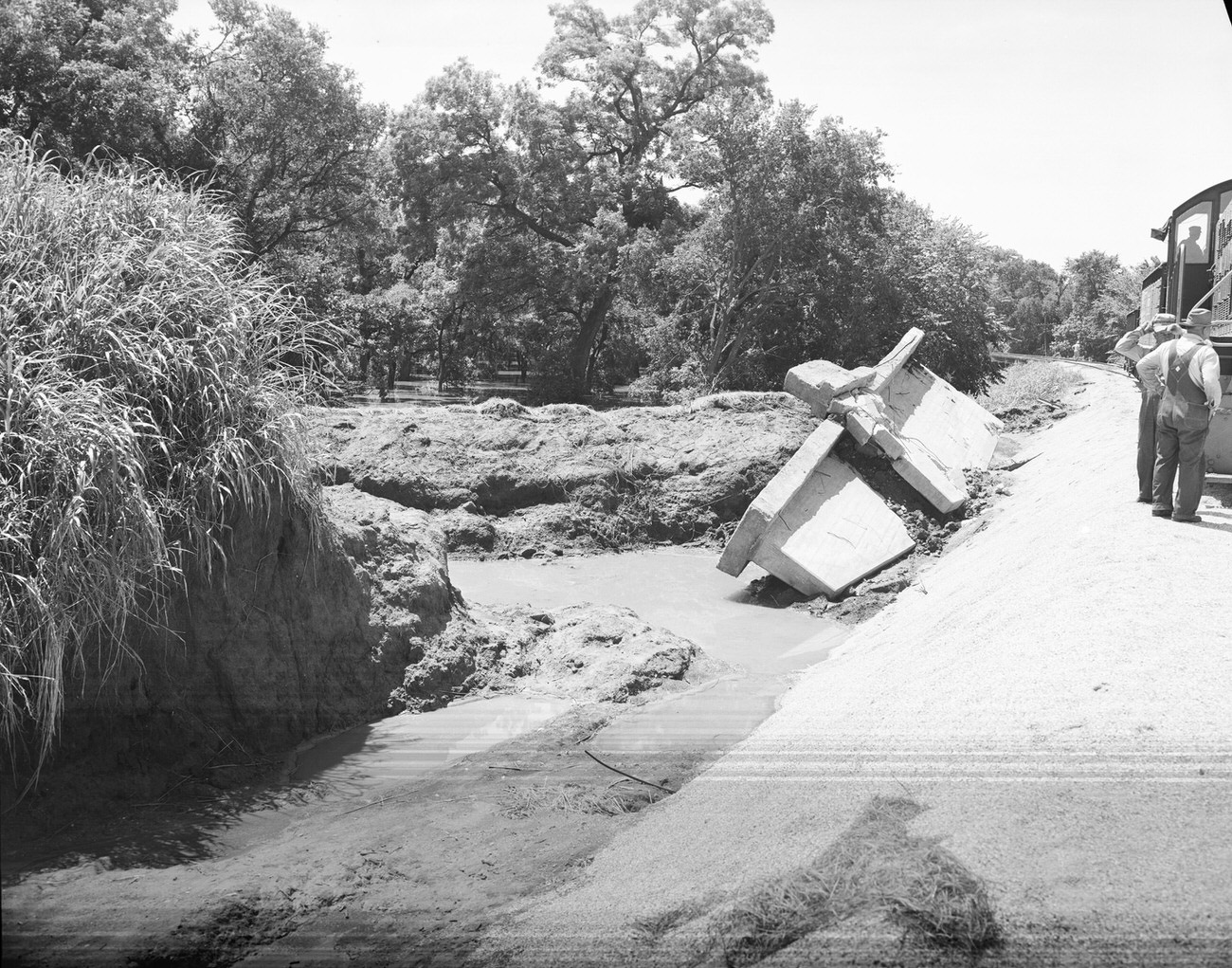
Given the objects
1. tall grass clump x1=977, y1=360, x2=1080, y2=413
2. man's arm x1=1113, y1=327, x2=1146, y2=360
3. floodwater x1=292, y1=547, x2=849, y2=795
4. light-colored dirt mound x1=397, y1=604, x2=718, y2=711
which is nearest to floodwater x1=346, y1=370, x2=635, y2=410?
tall grass clump x1=977, y1=360, x2=1080, y2=413

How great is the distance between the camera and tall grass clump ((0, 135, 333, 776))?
4602mm

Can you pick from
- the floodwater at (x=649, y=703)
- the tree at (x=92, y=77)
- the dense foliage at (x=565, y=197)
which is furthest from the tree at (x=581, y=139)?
the floodwater at (x=649, y=703)

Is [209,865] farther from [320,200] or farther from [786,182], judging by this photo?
[786,182]

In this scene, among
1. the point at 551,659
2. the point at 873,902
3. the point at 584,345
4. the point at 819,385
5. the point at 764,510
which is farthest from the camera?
the point at 584,345

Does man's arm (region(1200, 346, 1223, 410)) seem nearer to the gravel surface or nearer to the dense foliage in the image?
the gravel surface

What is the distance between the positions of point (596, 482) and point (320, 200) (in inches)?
416

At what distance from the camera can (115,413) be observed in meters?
4.93

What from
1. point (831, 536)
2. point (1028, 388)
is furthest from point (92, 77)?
point (1028, 388)

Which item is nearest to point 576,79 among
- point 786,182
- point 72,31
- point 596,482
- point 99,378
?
point 786,182

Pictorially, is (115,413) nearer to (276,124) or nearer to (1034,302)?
(276,124)

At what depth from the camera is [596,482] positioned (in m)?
12.9

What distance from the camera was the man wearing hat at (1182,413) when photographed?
26.1ft

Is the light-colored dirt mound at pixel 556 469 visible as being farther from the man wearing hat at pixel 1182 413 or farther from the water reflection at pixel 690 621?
the man wearing hat at pixel 1182 413

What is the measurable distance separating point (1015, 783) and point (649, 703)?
A: 3.02 m
